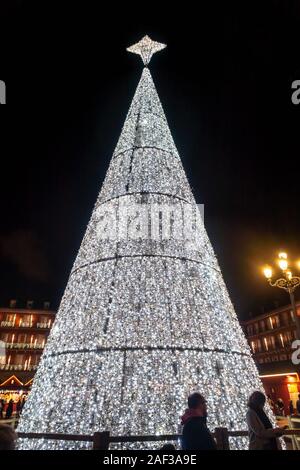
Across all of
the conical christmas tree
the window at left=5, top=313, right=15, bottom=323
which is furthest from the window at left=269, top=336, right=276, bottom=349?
the conical christmas tree

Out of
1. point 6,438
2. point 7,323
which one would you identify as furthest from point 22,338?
point 6,438

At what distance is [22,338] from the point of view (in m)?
40.3

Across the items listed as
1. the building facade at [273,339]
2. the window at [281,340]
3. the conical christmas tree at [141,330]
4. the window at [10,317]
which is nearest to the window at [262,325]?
the building facade at [273,339]

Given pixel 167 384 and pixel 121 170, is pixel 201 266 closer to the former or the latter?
pixel 167 384

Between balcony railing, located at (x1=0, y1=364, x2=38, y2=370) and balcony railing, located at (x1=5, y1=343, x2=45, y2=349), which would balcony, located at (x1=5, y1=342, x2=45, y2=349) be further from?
balcony railing, located at (x1=0, y1=364, x2=38, y2=370)

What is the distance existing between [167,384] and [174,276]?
5.78 feet

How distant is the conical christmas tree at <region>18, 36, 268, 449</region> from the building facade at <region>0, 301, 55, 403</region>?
37.5m

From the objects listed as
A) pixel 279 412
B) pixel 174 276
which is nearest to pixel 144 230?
pixel 174 276

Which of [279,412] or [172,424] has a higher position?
[279,412]

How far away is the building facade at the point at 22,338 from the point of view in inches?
1464

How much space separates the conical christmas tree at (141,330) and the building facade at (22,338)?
37544 millimetres

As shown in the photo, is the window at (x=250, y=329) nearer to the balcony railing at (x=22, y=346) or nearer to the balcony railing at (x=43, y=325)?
the balcony railing at (x=43, y=325)

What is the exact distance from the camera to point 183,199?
6309mm

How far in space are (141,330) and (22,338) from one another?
4173 centimetres
